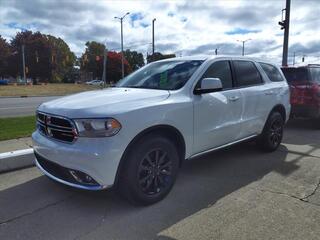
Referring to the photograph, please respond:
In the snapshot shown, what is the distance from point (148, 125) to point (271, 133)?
10.7 feet

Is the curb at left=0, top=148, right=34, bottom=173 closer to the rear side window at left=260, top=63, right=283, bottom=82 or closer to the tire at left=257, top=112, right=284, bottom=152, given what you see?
the tire at left=257, top=112, right=284, bottom=152

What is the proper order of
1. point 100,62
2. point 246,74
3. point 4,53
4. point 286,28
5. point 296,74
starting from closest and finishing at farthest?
point 246,74
point 296,74
point 286,28
point 4,53
point 100,62

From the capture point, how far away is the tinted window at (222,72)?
478cm

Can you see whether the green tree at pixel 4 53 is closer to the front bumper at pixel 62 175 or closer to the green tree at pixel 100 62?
the green tree at pixel 100 62

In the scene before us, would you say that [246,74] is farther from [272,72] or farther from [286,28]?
[286,28]

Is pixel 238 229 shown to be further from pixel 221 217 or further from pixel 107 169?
pixel 107 169

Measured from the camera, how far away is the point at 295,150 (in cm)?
654

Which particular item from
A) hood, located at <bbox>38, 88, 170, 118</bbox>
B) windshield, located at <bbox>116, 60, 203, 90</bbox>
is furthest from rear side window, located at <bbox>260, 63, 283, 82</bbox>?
hood, located at <bbox>38, 88, 170, 118</bbox>

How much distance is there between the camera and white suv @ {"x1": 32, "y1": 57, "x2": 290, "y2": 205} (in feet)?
11.3

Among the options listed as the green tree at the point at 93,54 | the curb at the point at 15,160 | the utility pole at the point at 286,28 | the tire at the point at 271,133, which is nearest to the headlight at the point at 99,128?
the curb at the point at 15,160

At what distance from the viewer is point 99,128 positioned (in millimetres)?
3412

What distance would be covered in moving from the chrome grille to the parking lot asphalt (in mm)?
844

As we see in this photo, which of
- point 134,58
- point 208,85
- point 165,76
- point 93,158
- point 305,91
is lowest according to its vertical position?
point 93,158

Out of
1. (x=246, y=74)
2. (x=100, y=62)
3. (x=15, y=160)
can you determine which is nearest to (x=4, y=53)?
(x=100, y=62)
